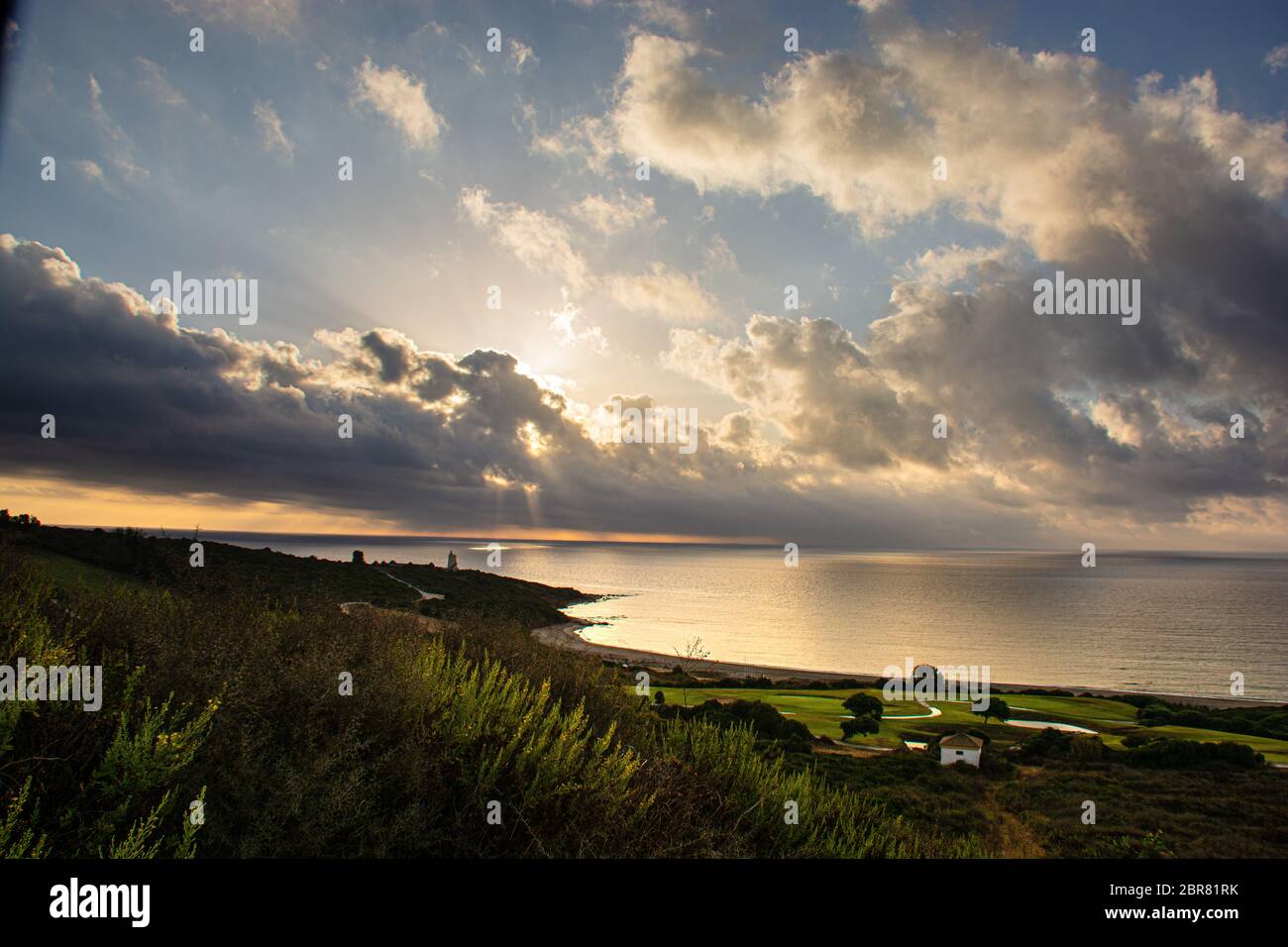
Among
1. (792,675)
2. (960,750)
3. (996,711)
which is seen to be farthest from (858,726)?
(792,675)

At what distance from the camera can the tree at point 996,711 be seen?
128 ft

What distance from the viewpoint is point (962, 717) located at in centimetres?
4012

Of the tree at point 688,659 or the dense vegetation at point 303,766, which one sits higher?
the dense vegetation at point 303,766

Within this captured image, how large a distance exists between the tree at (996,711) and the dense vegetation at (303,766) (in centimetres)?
3914

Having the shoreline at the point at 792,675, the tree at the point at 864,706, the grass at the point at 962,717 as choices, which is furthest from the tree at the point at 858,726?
the shoreline at the point at 792,675

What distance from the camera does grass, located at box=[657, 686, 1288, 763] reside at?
33.2m

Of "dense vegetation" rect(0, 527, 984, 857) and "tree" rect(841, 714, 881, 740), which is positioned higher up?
"dense vegetation" rect(0, 527, 984, 857)

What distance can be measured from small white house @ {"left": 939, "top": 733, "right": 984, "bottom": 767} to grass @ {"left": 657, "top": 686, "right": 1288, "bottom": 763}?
150 inches

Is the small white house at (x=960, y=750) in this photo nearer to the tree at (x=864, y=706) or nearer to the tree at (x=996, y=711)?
the tree at (x=864, y=706)

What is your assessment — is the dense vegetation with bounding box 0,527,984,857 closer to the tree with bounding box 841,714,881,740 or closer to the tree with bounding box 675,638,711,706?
the tree with bounding box 675,638,711,706

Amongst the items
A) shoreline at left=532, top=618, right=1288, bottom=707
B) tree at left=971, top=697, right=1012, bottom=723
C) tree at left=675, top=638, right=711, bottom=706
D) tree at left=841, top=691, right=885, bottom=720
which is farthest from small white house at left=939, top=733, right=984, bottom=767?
shoreline at left=532, top=618, right=1288, bottom=707

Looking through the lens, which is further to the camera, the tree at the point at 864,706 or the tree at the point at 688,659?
the tree at the point at 864,706
